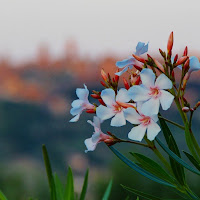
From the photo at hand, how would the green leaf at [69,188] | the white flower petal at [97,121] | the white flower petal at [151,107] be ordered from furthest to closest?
the green leaf at [69,188], the white flower petal at [97,121], the white flower petal at [151,107]

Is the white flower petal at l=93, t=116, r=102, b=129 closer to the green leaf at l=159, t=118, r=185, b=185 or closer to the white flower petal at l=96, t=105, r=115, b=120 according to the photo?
the white flower petal at l=96, t=105, r=115, b=120

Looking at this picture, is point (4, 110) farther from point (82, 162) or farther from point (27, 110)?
point (82, 162)

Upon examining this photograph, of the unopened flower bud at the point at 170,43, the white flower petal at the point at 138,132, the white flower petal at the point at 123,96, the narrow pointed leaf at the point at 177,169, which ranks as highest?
the unopened flower bud at the point at 170,43

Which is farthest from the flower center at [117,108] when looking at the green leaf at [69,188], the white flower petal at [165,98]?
the green leaf at [69,188]

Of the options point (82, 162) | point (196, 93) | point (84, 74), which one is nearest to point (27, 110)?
point (84, 74)

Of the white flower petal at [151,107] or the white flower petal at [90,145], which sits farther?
the white flower petal at [90,145]

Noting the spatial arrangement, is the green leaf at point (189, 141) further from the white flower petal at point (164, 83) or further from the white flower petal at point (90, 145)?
the white flower petal at point (90, 145)
